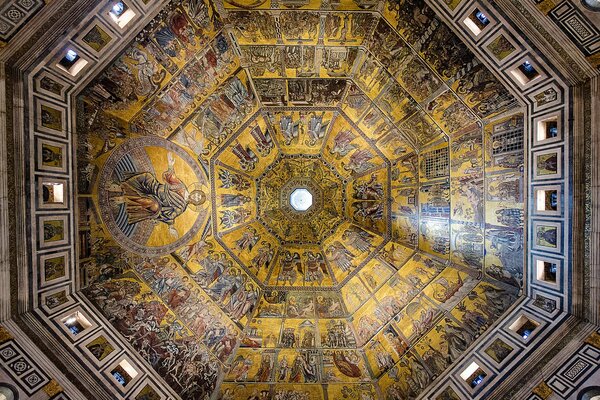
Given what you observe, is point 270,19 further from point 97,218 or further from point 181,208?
point 97,218

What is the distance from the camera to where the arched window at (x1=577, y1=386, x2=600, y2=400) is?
7.20 metres

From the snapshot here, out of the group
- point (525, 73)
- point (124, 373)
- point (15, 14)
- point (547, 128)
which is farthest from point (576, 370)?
point (15, 14)

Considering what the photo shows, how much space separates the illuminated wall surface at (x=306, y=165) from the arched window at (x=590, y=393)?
4.94 feet

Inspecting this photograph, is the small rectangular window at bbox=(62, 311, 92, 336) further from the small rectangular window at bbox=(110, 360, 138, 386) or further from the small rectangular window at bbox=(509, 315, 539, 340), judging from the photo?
the small rectangular window at bbox=(509, 315, 539, 340)

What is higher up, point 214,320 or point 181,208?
point 181,208

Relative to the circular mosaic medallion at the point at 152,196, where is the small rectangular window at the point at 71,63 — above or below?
above

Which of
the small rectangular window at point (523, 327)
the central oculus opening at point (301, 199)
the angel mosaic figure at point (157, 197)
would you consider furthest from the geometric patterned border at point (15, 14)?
the small rectangular window at point (523, 327)

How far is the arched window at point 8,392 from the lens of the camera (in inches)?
289

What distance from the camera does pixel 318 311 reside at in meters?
13.2

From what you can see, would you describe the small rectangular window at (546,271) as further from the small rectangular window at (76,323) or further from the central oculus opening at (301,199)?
the small rectangular window at (76,323)

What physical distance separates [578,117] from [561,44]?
1.69 meters

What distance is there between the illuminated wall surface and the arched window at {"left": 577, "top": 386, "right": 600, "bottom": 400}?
4.94ft

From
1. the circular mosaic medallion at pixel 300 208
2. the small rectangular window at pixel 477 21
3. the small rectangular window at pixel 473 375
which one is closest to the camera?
the small rectangular window at pixel 477 21

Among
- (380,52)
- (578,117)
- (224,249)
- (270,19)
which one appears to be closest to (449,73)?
(380,52)
